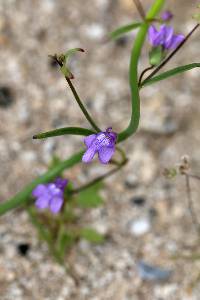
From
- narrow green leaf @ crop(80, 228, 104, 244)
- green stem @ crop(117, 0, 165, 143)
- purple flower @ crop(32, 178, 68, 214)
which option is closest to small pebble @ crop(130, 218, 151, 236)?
narrow green leaf @ crop(80, 228, 104, 244)

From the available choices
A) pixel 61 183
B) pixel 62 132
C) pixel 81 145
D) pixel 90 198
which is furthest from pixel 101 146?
pixel 81 145

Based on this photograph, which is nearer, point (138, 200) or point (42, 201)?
point (42, 201)

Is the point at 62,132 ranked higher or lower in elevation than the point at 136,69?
lower

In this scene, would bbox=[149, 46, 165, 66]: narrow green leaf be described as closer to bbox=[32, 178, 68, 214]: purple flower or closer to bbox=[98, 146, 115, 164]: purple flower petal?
bbox=[98, 146, 115, 164]: purple flower petal

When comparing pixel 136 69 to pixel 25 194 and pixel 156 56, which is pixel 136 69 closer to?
pixel 156 56

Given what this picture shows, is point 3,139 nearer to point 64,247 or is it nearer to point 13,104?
point 13,104

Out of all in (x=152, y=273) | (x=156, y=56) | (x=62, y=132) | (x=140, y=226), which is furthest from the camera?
(x=140, y=226)

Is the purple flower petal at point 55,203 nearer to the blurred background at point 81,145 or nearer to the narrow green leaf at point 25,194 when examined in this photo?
the narrow green leaf at point 25,194
